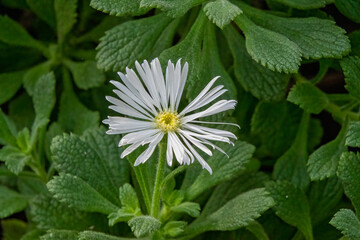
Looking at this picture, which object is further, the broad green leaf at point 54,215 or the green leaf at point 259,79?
the green leaf at point 259,79

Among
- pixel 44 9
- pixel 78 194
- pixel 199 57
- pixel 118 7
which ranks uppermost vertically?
pixel 44 9

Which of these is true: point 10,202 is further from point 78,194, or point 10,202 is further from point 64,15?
point 64,15

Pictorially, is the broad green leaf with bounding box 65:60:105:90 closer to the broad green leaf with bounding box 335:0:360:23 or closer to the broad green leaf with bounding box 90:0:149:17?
the broad green leaf with bounding box 90:0:149:17

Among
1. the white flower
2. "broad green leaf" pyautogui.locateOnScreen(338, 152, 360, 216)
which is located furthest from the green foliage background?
the white flower

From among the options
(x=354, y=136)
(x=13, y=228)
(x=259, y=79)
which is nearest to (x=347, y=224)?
(x=354, y=136)

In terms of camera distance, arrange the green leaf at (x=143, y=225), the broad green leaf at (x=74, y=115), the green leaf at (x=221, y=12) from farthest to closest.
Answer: the broad green leaf at (x=74, y=115) < the green leaf at (x=221, y=12) < the green leaf at (x=143, y=225)

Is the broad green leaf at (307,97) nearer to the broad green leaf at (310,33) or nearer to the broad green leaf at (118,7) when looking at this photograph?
the broad green leaf at (310,33)

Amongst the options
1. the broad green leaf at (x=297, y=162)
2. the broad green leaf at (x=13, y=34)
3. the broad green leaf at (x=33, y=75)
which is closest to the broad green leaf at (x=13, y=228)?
the broad green leaf at (x=33, y=75)
